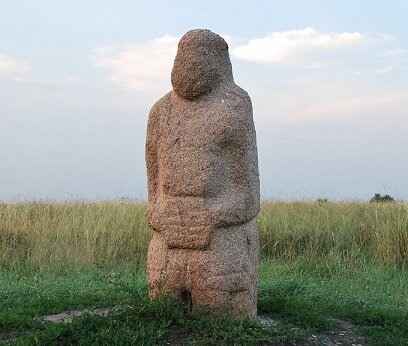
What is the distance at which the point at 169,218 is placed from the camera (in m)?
4.83

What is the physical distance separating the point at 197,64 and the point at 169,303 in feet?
6.25

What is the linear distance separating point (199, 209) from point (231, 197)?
272 mm

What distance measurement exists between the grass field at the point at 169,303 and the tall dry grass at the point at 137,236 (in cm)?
2

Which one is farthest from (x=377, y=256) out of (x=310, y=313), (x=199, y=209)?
(x=199, y=209)

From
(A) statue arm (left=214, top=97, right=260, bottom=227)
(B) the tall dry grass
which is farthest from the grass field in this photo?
(A) statue arm (left=214, top=97, right=260, bottom=227)

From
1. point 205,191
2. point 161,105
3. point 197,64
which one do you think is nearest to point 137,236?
point 161,105

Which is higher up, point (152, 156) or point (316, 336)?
point (152, 156)

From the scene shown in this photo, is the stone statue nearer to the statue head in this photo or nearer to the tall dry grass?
the statue head

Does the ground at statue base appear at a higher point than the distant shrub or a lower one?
lower

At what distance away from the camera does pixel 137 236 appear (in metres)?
9.84

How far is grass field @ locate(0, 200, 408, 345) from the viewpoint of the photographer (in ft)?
15.3

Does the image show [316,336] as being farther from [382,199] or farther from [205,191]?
[382,199]

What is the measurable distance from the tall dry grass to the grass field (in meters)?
0.02

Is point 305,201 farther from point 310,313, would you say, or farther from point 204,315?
point 204,315
